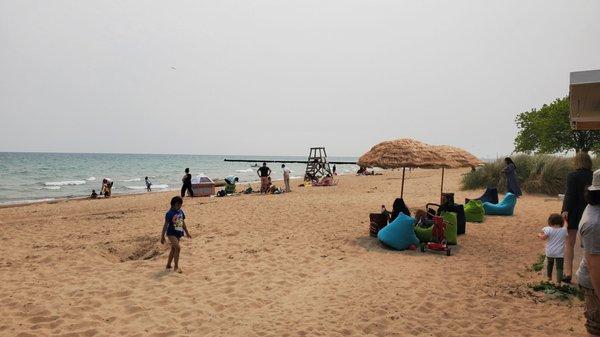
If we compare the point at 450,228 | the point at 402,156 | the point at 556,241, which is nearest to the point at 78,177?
the point at 402,156

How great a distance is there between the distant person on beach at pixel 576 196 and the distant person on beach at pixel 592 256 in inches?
133

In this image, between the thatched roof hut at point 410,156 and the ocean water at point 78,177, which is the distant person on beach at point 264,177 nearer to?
the thatched roof hut at point 410,156

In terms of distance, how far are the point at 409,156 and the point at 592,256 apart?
6.82 m

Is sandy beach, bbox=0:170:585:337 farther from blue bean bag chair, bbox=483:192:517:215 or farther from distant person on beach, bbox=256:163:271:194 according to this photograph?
distant person on beach, bbox=256:163:271:194

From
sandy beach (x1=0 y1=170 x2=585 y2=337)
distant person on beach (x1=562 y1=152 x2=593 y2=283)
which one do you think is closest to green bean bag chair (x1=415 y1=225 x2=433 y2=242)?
sandy beach (x1=0 y1=170 x2=585 y2=337)

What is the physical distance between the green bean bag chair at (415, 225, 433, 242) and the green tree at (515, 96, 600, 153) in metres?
25.4

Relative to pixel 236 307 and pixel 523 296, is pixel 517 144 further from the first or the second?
pixel 236 307

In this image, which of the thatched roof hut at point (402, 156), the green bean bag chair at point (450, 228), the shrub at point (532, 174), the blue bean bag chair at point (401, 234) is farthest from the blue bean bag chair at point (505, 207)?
the shrub at point (532, 174)

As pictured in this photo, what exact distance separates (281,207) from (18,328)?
10127 millimetres

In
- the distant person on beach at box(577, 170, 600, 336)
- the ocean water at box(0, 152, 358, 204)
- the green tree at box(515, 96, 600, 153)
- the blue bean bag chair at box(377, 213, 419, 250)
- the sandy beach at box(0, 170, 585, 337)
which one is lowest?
the ocean water at box(0, 152, 358, 204)

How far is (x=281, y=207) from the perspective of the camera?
47.3 ft

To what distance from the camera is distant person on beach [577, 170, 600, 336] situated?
2625 millimetres

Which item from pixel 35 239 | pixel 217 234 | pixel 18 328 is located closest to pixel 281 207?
pixel 217 234

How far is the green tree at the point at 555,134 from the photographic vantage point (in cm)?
2756
